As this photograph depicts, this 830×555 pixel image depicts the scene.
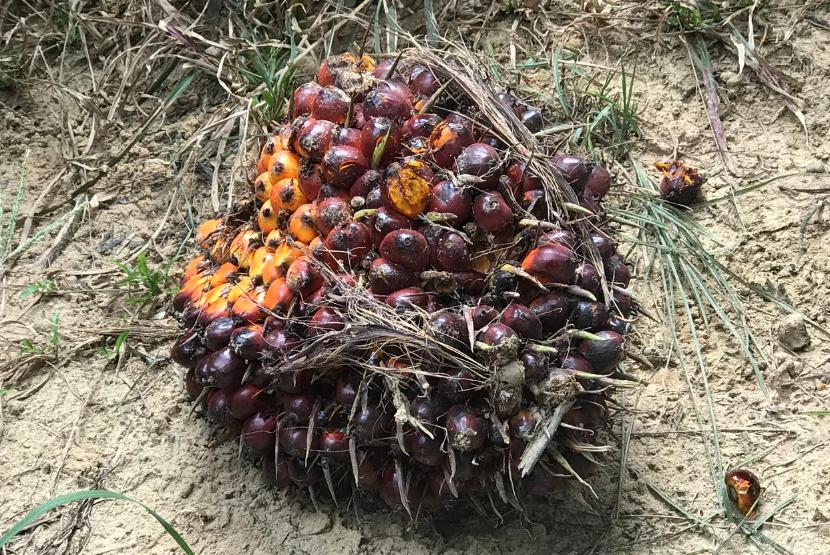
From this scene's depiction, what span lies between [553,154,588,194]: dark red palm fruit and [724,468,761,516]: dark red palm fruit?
1.00 metres

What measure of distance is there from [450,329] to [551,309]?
28 centimetres

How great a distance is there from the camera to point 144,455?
2738 millimetres

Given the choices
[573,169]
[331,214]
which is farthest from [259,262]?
[573,169]

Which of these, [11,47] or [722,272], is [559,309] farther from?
[11,47]

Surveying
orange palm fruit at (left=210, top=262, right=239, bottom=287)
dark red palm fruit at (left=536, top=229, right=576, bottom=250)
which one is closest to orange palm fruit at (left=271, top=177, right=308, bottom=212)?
orange palm fruit at (left=210, top=262, right=239, bottom=287)

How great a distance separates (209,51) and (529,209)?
212 cm

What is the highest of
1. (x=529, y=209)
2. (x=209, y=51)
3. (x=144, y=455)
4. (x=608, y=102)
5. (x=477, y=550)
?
(x=529, y=209)

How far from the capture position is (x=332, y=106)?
2.38 meters

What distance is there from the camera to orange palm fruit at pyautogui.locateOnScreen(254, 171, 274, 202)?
97.4 inches

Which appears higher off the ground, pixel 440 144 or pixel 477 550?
pixel 440 144

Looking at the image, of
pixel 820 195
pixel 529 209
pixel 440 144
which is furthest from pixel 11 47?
pixel 820 195

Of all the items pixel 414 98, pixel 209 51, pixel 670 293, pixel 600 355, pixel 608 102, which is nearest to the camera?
pixel 600 355

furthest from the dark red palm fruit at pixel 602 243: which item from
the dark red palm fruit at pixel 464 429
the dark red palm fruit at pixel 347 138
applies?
the dark red palm fruit at pixel 347 138

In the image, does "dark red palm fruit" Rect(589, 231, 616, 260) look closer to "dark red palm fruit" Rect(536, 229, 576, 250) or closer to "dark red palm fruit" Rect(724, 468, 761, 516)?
"dark red palm fruit" Rect(536, 229, 576, 250)
